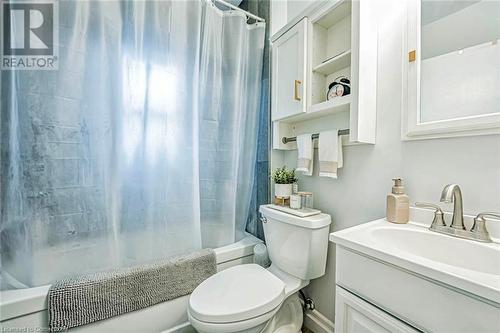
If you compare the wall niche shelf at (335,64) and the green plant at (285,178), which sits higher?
the wall niche shelf at (335,64)

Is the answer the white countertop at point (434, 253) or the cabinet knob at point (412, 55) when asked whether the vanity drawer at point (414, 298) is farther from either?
the cabinet knob at point (412, 55)

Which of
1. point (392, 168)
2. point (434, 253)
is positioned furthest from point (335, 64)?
point (434, 253)

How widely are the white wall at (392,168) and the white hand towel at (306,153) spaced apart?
10 cm

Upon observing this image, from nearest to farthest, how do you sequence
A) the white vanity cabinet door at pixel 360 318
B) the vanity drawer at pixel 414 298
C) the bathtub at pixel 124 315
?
1. the vanity drawer at pixel 414 298
2. the white vanity cabinet door at pixel 360 318
3. the bathtub at pixel 124 315

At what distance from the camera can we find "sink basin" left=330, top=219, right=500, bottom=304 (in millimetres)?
421

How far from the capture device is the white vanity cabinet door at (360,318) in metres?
0.55

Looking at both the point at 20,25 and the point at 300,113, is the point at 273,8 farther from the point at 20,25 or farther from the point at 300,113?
the point at 20,25

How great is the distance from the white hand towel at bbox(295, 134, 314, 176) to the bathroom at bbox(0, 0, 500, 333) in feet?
0.04

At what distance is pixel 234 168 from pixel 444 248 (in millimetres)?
1028

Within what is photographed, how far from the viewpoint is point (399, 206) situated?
799 mm

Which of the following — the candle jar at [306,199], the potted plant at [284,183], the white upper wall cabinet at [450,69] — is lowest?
the candle jar at [306,199]

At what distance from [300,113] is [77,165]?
44.9 inches

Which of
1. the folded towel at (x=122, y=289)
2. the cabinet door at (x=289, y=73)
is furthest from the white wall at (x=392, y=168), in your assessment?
the folded towel at (x=122, y=289)

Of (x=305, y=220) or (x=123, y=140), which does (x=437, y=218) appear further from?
(x=123, y=140)
